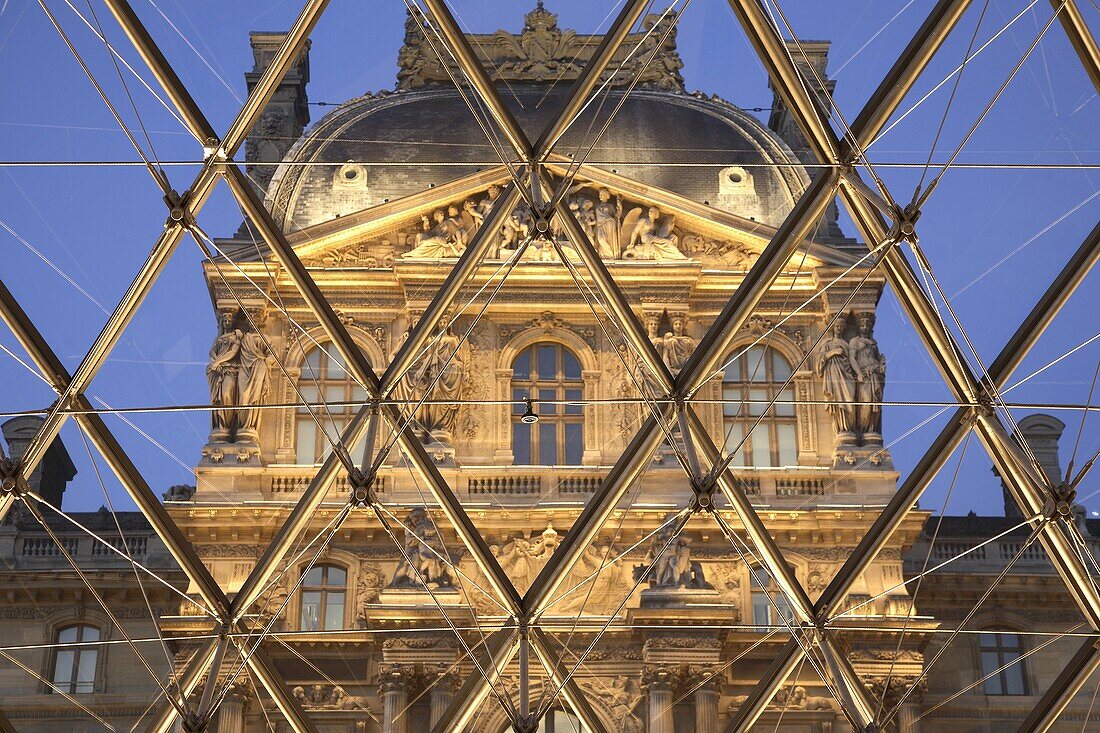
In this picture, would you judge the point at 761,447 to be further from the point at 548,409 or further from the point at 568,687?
the point at 568,687

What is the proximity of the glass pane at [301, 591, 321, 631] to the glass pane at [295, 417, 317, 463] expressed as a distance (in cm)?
238

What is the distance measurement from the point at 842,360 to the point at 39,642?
44.2ft

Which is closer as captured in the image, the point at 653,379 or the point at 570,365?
the point at 653,379

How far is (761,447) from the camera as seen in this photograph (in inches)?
1224

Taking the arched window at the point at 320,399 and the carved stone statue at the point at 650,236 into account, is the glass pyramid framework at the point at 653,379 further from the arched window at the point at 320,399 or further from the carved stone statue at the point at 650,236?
the carved stone statue at the point at 650,236

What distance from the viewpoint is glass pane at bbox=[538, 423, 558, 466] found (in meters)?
31.1

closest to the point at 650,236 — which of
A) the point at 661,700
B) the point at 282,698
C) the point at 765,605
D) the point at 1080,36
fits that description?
the point at 765,605

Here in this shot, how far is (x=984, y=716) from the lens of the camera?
30188mm

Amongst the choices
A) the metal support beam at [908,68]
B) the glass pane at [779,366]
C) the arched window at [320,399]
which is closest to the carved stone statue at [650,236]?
the glass pane at [779,366]

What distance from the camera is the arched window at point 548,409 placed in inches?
1224

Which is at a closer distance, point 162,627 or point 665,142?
point 162,627

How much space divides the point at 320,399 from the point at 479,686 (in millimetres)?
11199

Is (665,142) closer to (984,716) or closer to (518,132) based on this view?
(984,716)

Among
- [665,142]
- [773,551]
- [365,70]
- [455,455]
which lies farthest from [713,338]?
[365,70]
